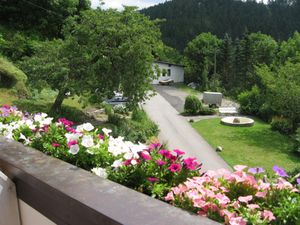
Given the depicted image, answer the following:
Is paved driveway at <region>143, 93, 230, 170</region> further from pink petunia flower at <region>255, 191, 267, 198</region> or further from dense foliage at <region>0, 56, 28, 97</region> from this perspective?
pink petunia flower at <region>255, 191, 267, 198</region>

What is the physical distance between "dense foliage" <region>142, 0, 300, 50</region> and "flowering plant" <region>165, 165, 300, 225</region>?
59.9 meters

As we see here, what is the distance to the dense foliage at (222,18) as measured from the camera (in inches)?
2489

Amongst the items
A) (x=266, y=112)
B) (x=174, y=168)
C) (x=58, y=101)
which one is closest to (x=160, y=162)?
(x=174, y=168)

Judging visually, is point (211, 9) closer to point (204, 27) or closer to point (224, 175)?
point (204, 27)

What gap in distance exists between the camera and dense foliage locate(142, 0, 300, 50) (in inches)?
2489

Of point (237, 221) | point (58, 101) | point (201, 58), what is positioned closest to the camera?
point (237, 221)

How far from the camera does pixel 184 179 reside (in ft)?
5.59

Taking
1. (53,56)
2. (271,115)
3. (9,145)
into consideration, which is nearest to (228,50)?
(271,115)

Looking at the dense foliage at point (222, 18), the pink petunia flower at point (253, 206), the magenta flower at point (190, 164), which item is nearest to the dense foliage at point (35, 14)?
the magenta flower at point (190, 164)

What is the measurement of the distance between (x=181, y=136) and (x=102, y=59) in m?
6.88

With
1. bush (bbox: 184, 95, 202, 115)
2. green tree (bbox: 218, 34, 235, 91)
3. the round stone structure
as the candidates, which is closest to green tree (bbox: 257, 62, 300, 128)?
the round stone structure

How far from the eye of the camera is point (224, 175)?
160cm

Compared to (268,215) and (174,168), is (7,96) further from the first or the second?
(268,215)

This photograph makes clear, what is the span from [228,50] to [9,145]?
40.7 metres
